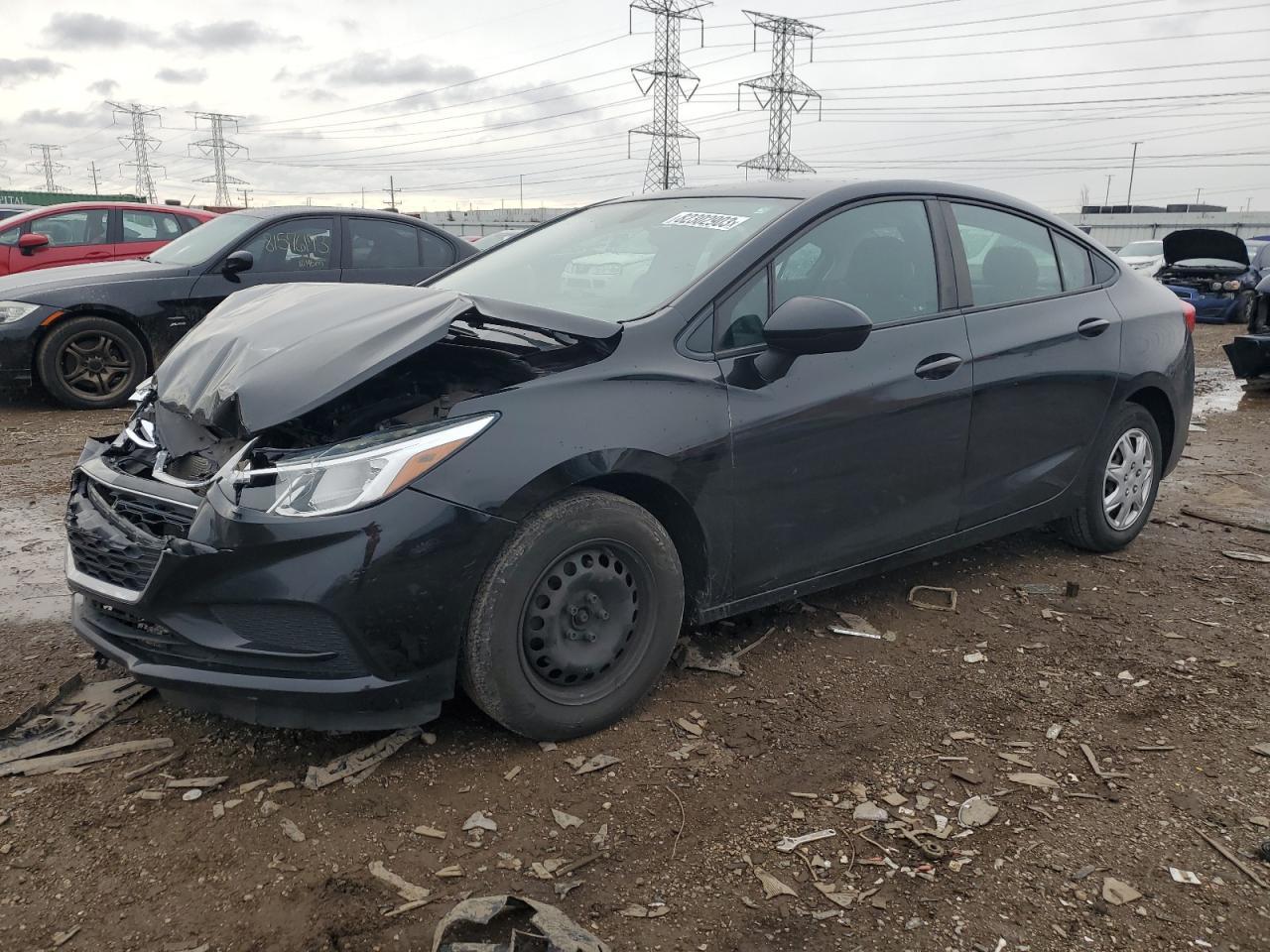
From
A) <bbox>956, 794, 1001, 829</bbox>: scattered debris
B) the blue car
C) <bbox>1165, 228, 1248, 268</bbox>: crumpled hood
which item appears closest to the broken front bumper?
<bbox>956, 794, 1001, 829</bbox>: scattered debris

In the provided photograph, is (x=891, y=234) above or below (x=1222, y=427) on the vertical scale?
above

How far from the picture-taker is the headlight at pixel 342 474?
2.44 meters

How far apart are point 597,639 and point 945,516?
5.18 ft

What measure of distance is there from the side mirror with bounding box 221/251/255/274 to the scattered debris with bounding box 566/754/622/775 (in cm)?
596

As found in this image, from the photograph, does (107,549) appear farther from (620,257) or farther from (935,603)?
(935,603)

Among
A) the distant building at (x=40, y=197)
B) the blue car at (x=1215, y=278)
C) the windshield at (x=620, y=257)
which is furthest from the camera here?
the distant building at (x=40, y=197)

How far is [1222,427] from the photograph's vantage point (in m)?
8.14

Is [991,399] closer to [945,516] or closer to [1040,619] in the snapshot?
[945,516]

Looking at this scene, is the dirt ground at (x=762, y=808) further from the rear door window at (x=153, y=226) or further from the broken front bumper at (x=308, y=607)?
the rear door window at (x=153, y=226)

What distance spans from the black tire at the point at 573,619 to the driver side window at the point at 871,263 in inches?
38.4

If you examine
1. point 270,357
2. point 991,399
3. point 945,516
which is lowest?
point 945,516

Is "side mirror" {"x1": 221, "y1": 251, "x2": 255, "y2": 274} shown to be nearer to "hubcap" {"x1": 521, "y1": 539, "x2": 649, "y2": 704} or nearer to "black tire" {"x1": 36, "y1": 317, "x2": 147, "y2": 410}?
"black tire" {"x1": 36, "y1": 317, "x2": 147, "y2": 410}

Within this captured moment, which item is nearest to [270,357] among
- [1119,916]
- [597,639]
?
[597,639]

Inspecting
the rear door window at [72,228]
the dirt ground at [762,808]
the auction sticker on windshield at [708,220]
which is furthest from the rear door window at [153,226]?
the auction sticker on windshield at [708,220]
